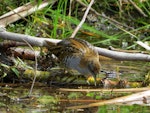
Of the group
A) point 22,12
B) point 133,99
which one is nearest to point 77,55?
point 133,99

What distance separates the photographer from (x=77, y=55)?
5684 millimetres

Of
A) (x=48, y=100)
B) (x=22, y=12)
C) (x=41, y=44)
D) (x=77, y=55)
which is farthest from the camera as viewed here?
(x=22, y=12)

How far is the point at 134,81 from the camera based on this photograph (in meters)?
5.67

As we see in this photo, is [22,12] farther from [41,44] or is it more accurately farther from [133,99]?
[133,99]

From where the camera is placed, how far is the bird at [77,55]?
5.57m

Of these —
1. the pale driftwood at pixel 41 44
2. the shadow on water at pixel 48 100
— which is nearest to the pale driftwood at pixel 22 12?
the pale driftwood at pixel 41 44

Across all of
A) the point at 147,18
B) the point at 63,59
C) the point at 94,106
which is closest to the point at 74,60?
the point at 63,59

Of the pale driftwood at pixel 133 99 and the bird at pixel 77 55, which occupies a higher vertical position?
the bird at pixel 77 55

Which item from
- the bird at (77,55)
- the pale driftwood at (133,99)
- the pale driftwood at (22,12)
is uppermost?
the pale driftwood at (22,12)

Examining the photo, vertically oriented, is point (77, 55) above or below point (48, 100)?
above

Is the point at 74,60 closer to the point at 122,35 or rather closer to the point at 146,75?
the point at 146,75

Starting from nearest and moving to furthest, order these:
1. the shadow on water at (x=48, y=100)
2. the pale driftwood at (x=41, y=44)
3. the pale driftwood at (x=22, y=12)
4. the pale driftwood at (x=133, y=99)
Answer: the shadow on water at (x=48, y=100) → the pale driftwood at (x=133, y=99) → the pale driftwood at (x=41, y=44) → the pale driftwood at (x=22, y=12)

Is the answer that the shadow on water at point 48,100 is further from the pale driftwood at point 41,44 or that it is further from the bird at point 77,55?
the pale driftwood at point 41,44

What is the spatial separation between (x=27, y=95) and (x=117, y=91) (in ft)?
2.89
